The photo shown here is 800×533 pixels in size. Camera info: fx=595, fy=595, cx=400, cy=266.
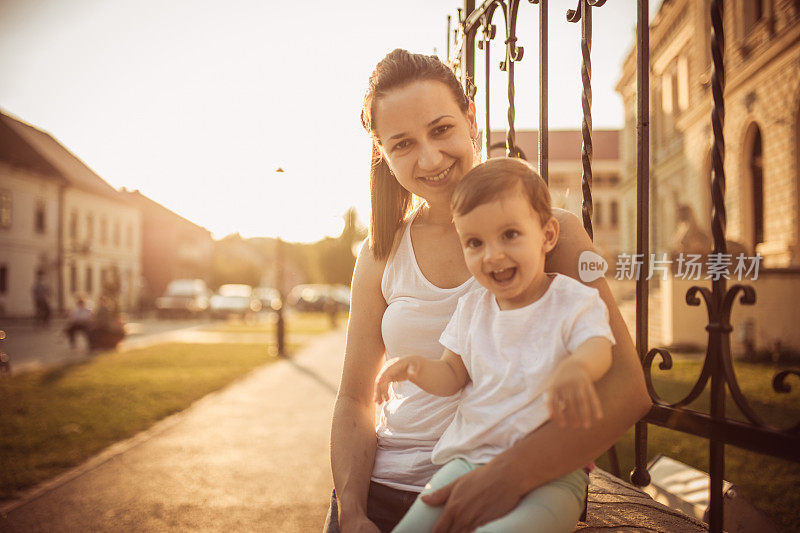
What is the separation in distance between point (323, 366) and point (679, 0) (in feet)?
68.2

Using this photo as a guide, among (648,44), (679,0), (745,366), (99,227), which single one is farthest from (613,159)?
(648,44)

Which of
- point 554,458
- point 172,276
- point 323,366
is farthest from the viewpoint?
point 172,276

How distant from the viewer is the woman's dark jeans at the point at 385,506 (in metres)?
2.00

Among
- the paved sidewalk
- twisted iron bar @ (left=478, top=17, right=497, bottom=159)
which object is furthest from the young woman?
the paved sidewalk

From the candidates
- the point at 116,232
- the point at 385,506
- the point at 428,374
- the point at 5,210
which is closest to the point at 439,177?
the point at 428,374

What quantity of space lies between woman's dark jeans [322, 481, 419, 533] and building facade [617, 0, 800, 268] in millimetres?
8900

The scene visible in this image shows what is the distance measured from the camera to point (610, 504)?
2.14 meters

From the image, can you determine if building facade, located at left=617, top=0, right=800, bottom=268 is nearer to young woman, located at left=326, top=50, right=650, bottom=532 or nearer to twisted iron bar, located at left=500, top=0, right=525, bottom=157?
twisted iron bar, located at left=500, top=0, right=525, bottom=157

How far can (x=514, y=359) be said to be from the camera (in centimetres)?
154

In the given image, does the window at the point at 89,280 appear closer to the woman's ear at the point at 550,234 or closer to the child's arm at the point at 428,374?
the child's arm at the point at 428,374

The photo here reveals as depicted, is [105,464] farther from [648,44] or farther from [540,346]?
[648,44]

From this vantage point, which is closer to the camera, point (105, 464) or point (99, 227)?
point (105, 464)

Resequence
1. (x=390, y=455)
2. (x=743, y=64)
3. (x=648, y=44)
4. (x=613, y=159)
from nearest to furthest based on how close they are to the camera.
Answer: (x=648, y=44) → (x=390, y=455) → (x=743, y=64) → (x=613, y=159)

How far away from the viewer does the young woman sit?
6.56ft
